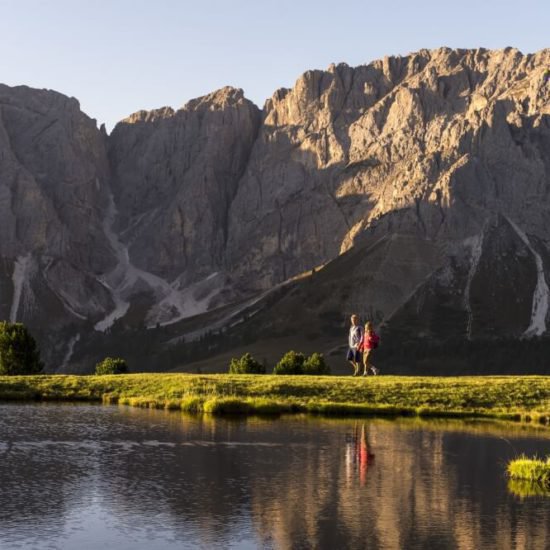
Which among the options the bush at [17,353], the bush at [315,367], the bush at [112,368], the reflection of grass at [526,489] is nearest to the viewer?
the reflection of grass at [526,489]

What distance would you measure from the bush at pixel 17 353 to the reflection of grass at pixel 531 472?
7789cm

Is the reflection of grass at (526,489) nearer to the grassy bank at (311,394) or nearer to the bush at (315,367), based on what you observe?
the grassy bank at (311,394)

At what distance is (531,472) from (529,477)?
21 centimetres

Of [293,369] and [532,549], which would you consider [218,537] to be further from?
[293,369]

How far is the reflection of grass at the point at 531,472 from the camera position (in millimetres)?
33594

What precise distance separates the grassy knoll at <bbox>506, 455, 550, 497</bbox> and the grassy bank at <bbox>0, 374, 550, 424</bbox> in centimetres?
1998

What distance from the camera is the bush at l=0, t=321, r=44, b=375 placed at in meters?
104

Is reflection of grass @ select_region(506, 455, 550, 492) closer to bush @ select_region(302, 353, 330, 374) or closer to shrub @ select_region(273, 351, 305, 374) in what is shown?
shrub @ select_region(273, 351, 305, 374)

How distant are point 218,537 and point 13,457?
547 inches

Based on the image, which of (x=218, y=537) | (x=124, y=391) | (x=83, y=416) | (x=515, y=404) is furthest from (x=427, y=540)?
(x=124, y=391)

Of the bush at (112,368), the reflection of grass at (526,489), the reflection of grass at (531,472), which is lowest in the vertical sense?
the reflection of grass at (526,489)

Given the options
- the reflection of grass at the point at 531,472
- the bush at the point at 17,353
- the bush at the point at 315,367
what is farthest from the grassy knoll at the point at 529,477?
the bush at the point at 315,367

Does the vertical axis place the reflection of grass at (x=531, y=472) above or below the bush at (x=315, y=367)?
below

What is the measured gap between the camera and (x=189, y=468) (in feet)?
113
